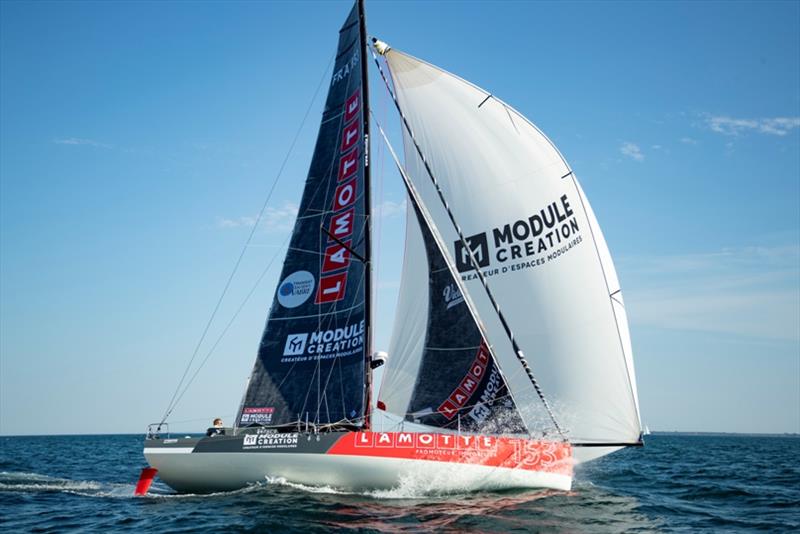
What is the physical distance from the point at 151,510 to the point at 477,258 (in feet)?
29.0

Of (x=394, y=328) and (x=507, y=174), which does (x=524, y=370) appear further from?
(x=507, y=174)

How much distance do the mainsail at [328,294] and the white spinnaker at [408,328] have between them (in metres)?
0.88


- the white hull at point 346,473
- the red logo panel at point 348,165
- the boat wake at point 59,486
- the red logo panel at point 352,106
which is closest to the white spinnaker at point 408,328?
the red logo panel at point 348,165

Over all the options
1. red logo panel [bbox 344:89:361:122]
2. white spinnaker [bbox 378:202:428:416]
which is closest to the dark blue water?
white spinnaker [bbox 378:202:428:416]

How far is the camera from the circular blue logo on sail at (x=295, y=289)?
56.4 ft

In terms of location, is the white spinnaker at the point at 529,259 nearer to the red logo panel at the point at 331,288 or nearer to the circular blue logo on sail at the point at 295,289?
the red logo panel at the point at 331,288

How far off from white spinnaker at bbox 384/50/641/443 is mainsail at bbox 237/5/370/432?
170cm

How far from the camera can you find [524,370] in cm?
1493

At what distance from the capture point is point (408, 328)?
16375 millimetres

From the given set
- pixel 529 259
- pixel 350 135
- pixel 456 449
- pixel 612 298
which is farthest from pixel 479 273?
pixel 350 135

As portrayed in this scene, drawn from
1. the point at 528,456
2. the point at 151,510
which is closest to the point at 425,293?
the point at 528,456

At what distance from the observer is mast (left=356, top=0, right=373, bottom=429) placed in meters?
15.5

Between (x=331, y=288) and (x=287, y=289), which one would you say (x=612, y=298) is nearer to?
(x=331, y=288)

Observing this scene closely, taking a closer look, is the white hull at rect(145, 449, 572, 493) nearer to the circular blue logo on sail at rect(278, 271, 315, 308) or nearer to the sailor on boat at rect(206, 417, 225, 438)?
the sailor on boat at rect(206, 417, 225, 438)
